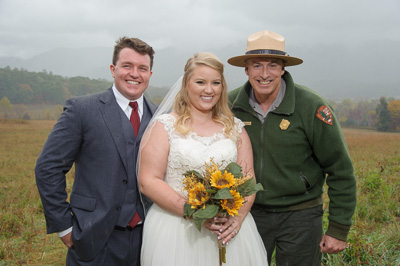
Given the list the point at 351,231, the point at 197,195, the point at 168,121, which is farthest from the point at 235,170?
the point at 351,231

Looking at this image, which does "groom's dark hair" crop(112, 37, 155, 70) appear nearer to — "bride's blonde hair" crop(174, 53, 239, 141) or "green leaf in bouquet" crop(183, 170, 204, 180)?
"bride's blonde hair" crop(174, 53, 239, 141)

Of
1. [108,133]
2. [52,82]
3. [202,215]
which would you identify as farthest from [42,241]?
[52,82]

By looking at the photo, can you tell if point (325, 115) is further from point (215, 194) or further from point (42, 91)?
point (42, 91)

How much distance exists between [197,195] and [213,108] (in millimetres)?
1226

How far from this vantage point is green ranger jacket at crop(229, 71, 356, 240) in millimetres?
3385

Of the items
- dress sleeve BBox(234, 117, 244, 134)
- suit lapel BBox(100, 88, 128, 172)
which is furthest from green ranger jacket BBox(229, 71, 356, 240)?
suit lapel BBox(100, 88, 128, 172)

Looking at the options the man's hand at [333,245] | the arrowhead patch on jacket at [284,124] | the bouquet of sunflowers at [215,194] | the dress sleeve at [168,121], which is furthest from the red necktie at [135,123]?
the man's hand at [333,245]

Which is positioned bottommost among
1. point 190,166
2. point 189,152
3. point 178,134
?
point 190,166

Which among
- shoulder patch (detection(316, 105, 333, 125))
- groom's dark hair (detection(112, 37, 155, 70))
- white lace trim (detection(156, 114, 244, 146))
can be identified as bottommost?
white lace trim (detection(156, 114, 244, 146))

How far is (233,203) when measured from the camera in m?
2.68

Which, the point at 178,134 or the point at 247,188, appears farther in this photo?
the point at 178,134

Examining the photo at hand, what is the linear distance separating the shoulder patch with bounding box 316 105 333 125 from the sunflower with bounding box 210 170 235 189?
134cm

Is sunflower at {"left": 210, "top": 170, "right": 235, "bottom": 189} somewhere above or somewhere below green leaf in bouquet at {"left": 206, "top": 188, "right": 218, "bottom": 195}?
above

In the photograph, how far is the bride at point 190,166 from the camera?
3.05m
